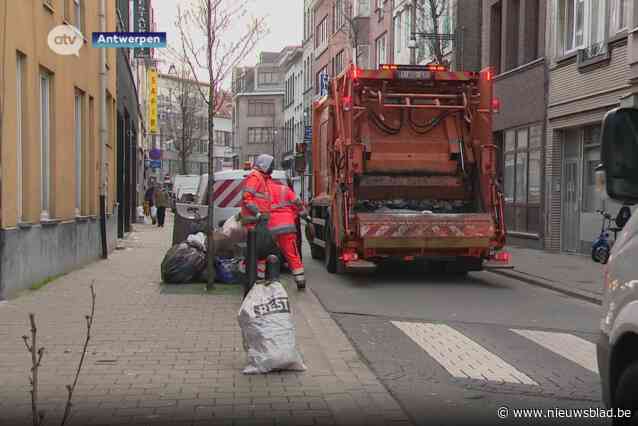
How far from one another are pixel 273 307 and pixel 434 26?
680 inches

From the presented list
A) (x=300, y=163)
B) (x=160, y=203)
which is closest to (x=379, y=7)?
(x=160, y=203)

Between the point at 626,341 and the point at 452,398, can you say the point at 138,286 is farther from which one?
the point at 626,341

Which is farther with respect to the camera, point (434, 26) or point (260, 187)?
point (434, 26)

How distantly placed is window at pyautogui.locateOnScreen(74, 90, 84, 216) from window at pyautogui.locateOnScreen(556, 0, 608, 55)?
36.7ft

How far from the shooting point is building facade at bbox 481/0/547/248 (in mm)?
20562

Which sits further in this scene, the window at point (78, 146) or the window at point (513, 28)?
the window at point (513, 28)

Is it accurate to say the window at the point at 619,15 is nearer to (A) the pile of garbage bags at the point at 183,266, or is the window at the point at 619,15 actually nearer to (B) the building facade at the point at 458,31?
(B) the building facade at the point at 458,31

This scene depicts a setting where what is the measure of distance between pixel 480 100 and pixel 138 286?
20.3 ft

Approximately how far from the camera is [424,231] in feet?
39.2

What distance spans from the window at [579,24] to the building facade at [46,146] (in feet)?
35.8

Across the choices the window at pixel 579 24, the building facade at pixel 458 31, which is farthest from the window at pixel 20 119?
the building facade at pixel 458 31

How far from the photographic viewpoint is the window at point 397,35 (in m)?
36.1

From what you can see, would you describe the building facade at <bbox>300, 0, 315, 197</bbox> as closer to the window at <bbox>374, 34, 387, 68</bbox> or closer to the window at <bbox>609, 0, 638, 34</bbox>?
Answer: the window at <bbox>374, 34, 387, 68</bbox>

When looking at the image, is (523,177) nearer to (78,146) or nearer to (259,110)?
(78,146)
